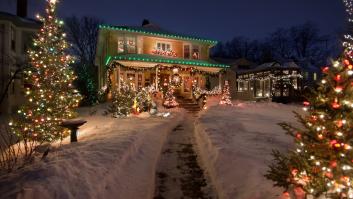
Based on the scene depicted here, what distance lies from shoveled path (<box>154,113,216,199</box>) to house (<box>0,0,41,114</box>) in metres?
13.1

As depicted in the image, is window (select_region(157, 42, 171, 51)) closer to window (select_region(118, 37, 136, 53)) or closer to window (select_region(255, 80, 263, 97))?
window (select_region(118, 37, 136, 53))

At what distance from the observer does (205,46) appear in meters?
28.0

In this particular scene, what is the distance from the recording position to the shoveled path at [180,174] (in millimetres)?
6828

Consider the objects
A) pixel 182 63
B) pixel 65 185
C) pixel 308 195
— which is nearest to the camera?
pixel 308 195

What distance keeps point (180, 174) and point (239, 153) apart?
1.83 metres

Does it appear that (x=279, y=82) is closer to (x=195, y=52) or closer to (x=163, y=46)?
(x=195, y=52)

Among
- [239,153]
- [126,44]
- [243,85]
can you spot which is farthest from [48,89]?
[243,85]

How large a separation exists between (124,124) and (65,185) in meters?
8.17

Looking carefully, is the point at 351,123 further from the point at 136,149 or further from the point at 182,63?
the point at 182,63

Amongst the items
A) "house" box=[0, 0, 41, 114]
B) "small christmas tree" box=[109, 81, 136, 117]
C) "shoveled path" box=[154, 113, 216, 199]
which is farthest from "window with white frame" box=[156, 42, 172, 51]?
"shoveled path" box=[154, 113, 216, 199]

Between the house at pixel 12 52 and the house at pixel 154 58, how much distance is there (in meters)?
6.24

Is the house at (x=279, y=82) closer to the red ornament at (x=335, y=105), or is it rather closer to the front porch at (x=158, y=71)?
the front porch at (x=158, y=71)

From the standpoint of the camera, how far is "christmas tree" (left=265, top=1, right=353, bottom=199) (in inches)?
174

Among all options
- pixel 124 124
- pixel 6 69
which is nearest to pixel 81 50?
pixel 6 69
